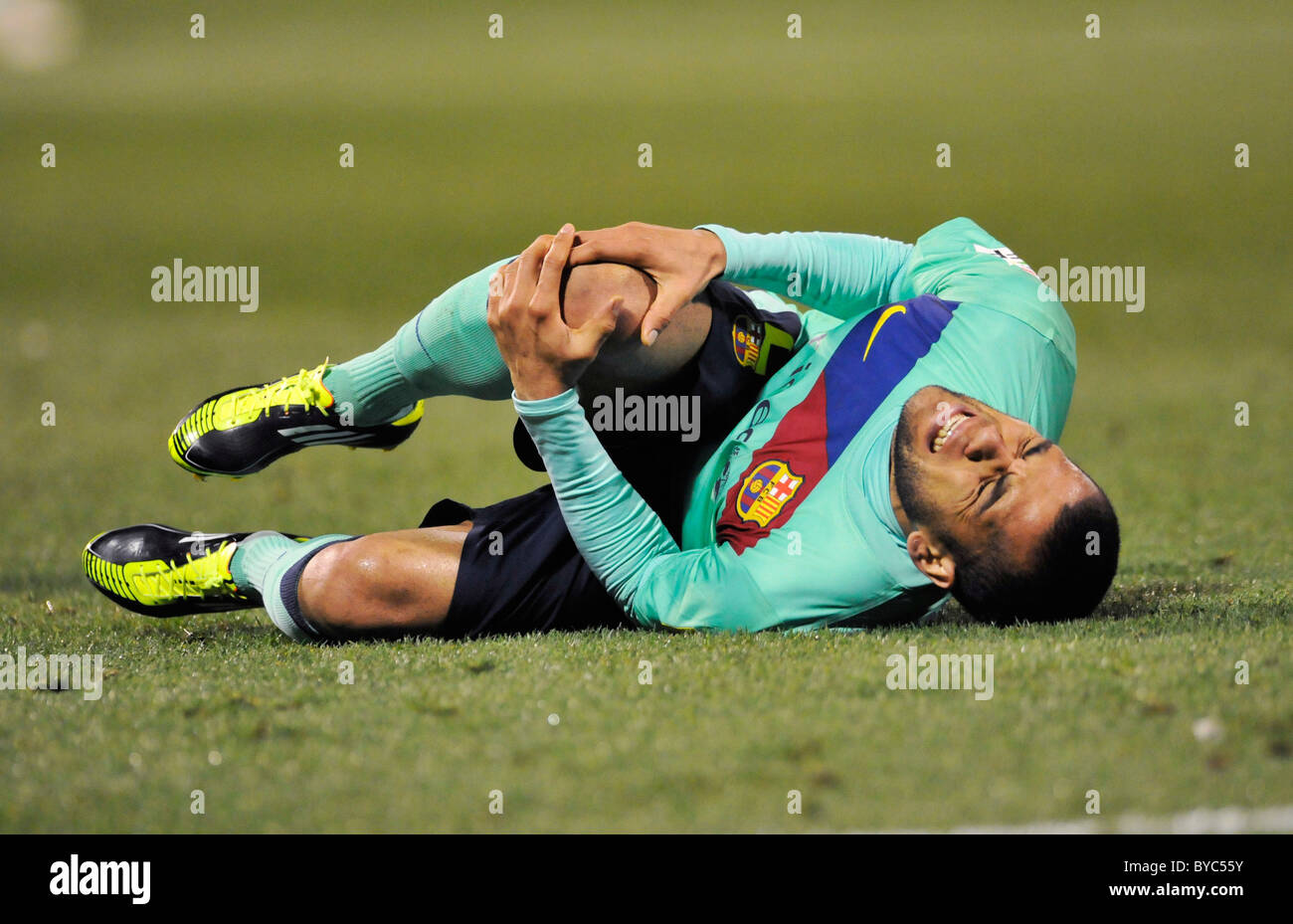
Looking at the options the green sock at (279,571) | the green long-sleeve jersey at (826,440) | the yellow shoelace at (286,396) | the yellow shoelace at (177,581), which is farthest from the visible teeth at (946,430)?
the yellow shoelace at (177,581)

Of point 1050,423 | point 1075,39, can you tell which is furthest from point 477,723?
point 1075,39

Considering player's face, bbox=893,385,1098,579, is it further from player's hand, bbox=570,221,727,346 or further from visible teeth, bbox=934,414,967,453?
player's hand, bbox=570,221,727,346

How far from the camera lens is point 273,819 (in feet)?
6.61

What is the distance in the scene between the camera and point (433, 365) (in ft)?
9.89

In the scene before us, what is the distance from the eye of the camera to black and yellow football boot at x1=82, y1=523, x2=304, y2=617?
124 inches

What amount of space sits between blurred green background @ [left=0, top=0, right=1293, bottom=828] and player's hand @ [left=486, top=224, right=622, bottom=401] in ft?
8.16

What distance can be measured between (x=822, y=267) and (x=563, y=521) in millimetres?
844

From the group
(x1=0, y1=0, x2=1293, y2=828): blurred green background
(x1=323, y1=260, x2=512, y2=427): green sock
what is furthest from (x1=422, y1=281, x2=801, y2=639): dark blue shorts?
(x1=0, y1=0, x2=1293, y2=828): blurred green background

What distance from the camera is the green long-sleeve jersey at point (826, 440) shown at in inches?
108

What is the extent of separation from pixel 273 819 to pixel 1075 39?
14454 mm

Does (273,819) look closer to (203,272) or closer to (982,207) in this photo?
(203,272)

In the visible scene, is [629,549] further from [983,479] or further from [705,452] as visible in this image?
[983,479]

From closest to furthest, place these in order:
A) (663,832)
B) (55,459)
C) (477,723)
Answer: (663,832), (477,723), (55,459)

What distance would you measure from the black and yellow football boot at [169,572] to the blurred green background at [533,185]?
4.52 feet
